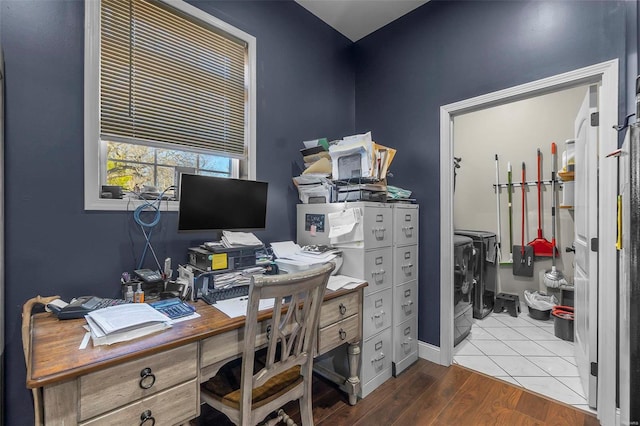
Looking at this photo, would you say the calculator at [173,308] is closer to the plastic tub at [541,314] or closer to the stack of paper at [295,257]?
the stack of paper at [295,257]

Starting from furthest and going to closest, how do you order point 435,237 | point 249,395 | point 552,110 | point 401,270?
point 552,110 → point 435,237 → point 401,270 → point 249,395

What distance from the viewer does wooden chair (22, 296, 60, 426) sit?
0.87 metres

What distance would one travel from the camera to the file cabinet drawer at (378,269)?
2.12 m

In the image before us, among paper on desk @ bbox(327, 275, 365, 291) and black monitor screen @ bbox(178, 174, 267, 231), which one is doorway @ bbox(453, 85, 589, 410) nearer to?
paper on desk @ bbox(327, 275, 365, 291)

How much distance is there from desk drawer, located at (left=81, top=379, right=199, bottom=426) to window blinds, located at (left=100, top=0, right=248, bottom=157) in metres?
1.37

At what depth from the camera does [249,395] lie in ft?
4.09

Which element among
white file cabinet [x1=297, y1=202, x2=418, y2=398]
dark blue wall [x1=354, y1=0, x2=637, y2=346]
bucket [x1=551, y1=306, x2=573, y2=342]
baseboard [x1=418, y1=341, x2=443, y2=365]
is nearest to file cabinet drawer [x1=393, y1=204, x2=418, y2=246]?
white file cabinet [x1=297, y1=202, x2=418, y2=398]

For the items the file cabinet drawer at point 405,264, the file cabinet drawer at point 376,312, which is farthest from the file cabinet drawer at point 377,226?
the file cabinet drawer at point 376,312

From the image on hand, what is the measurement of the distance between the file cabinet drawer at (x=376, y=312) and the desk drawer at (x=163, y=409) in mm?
1196

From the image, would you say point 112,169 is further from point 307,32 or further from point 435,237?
point 435,237

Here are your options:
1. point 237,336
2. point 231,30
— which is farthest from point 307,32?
point 237,336

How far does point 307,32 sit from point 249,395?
112 inches

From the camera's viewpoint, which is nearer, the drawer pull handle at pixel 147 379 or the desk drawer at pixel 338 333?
the drawer pull handle at pixel 147 379

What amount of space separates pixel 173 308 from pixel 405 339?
1.84 metres
